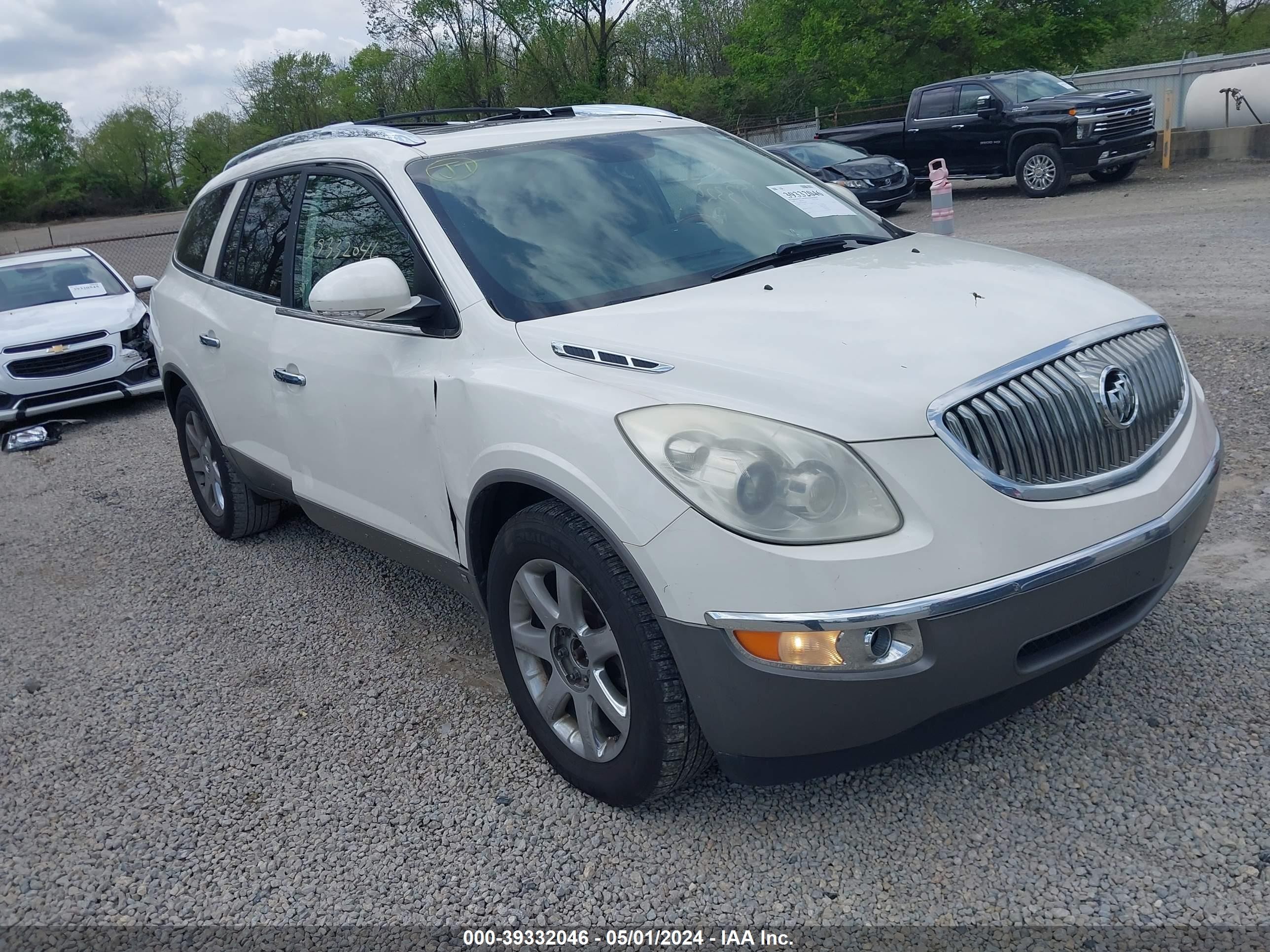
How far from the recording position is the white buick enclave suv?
7.72ft

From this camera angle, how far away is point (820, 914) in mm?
2498

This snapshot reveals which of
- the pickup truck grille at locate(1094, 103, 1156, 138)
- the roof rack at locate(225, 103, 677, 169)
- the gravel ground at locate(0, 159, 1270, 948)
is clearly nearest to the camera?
the gravel ground at locate(0, 159, 1270, 948)

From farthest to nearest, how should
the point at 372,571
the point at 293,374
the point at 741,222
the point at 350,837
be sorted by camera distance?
the point at 372,571
the point at 293,374
the point at 741,222
the point at 350,837

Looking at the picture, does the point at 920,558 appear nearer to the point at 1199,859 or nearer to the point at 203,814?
the point at 1199,859

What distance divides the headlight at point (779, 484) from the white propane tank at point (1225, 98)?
1969cm

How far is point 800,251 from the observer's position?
11.5 feet

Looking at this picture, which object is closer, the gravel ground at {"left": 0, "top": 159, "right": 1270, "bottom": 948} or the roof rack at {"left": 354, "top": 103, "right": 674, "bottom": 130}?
the gravel ground at {"left": 0, "top": 159, "right": 1270, "bottom": 948}

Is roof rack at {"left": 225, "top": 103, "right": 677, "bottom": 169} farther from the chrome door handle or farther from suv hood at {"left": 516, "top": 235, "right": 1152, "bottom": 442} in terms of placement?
suv hood at {"left": 516, "top": 235, "right": 1152, "bottom": 442}

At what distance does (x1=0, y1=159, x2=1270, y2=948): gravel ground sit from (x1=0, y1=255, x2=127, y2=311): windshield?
653cm

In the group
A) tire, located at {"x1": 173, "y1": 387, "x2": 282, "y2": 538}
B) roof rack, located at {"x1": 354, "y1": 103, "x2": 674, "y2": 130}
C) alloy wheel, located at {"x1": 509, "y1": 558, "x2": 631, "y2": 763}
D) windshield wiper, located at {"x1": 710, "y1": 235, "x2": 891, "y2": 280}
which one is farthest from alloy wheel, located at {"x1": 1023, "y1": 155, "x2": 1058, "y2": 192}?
alloy wheel, located at {"x1": 509, "y1": 558, "x2": 631, "y2": 763}

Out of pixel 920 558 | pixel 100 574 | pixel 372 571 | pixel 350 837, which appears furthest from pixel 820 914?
pixel 100 574

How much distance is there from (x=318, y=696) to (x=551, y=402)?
177 cm

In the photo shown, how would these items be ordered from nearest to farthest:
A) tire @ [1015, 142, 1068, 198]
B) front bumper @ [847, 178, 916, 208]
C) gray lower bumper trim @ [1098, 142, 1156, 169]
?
gray lower bumper trim @ [1098, 142, 1156, 169]
tire @ [1015, 142, 1068, 198]
front bumper @ [847, 178, 916, 208]

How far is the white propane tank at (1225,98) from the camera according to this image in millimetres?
18266
